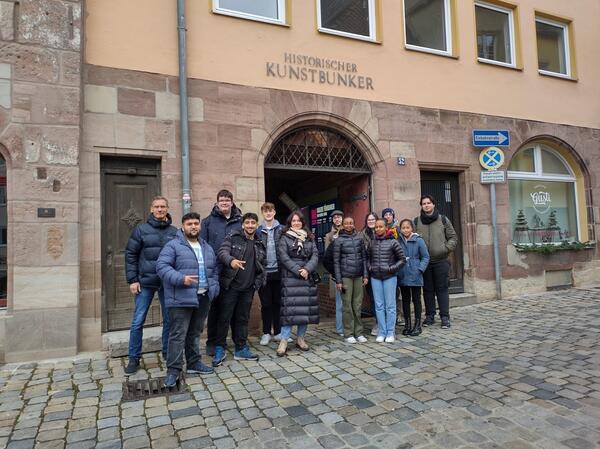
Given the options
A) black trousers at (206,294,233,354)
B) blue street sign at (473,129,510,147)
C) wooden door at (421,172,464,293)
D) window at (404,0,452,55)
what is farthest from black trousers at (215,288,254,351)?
A: window at (404,0,452,55)

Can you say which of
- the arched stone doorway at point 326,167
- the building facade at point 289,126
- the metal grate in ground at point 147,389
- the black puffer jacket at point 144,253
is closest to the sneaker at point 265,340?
the metal grate in ground at point 147,389

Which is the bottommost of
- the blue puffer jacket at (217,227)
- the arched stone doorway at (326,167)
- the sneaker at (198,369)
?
the sneaker at (198,369)

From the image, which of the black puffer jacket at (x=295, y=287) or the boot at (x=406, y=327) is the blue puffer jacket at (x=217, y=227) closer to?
the black puffer jacket at (x=295, y=287)

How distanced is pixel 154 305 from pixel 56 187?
1.96 metres

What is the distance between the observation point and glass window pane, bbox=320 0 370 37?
743 cm

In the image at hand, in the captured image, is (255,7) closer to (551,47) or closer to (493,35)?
(493,35)

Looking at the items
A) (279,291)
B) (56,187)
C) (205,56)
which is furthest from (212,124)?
(279,291)

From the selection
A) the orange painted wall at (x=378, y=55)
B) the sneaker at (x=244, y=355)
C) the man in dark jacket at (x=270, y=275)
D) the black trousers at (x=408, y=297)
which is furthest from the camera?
the black trousers at (x=408, y=297)

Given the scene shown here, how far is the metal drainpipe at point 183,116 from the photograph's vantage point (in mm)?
5914

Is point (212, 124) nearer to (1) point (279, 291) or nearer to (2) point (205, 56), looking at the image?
(2) point (205, 56)

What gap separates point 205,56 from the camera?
6.37 metres

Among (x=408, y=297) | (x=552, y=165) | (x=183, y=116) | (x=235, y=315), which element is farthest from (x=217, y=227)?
(x=552, y=165)

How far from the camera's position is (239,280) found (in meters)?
4.80

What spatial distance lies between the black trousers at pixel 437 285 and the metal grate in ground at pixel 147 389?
3876mm
